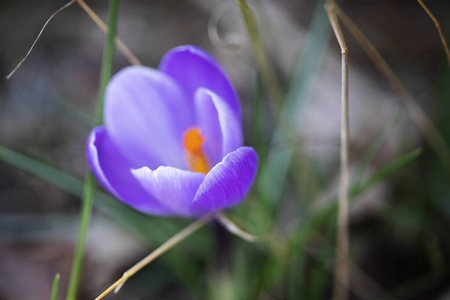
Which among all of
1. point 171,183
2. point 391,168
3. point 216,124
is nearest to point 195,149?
point 216,124

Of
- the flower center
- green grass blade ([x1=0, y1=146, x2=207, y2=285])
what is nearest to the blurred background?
green grass blade ([x1=0, y1=146, x2=207, y2=285])

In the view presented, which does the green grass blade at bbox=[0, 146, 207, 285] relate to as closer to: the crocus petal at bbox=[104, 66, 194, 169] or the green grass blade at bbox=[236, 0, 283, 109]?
the crocus petal at bbox=[104, 66, 194, 169]

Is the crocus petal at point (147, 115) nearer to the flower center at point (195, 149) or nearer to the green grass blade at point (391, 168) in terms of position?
the flower center at point (195, 149)

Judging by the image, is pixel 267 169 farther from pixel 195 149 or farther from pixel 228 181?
pixel 228 181

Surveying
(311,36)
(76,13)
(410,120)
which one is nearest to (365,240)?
(410,120)

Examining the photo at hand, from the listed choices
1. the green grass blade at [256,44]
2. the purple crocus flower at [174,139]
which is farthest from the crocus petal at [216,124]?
the green grass blade at [256,44]

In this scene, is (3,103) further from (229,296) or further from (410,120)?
(410,120)

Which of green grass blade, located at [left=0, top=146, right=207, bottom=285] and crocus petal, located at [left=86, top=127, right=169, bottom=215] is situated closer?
crocus petal, located at [left=86, top=127, right=169, bottom=215]
